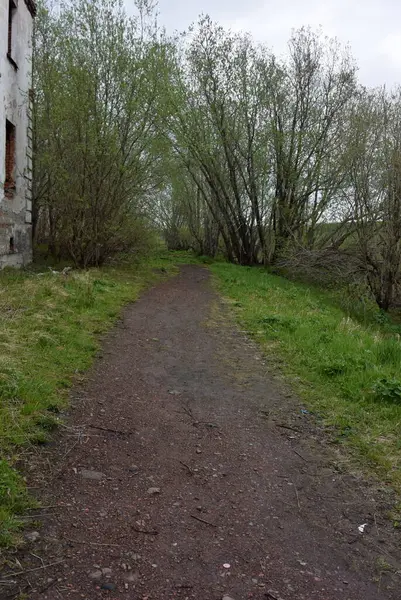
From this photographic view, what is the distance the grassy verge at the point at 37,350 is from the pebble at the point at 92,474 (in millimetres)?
440

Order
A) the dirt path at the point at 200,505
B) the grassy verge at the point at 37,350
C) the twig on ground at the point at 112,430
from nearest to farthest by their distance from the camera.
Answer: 1. the dirt path at the point at 200,505
2. the grassy verge at the point at 37,350
3. the twig on ground at the point at 112,430

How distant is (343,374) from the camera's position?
6.02 m

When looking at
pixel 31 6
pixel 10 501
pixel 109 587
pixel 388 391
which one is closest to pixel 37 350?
pixel 10 501

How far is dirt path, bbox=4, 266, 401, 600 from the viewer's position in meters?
2.58

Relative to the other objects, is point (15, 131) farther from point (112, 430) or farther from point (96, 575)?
point (96, 575)

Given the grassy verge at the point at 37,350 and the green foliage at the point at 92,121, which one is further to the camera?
the green foliage at the point at 92,121

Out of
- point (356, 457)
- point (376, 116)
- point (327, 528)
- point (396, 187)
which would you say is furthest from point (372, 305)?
point (327, 528)

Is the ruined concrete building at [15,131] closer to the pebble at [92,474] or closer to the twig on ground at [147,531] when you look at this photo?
the pebble at [92,474]

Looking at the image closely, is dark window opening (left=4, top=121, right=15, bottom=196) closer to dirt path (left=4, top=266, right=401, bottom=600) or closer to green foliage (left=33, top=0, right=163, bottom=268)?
green foliage (left=33, top=0, right=163, bottom=268)

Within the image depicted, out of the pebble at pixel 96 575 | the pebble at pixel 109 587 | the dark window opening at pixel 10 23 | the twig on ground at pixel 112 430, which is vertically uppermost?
the dark window opening at pixel 10 23

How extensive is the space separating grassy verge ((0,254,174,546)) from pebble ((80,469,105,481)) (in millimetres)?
440

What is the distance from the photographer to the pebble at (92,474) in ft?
11.4

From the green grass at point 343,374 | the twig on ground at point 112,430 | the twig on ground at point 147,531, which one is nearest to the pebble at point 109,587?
the twig on ground at point 147,531

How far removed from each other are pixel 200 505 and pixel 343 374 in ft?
10.8
